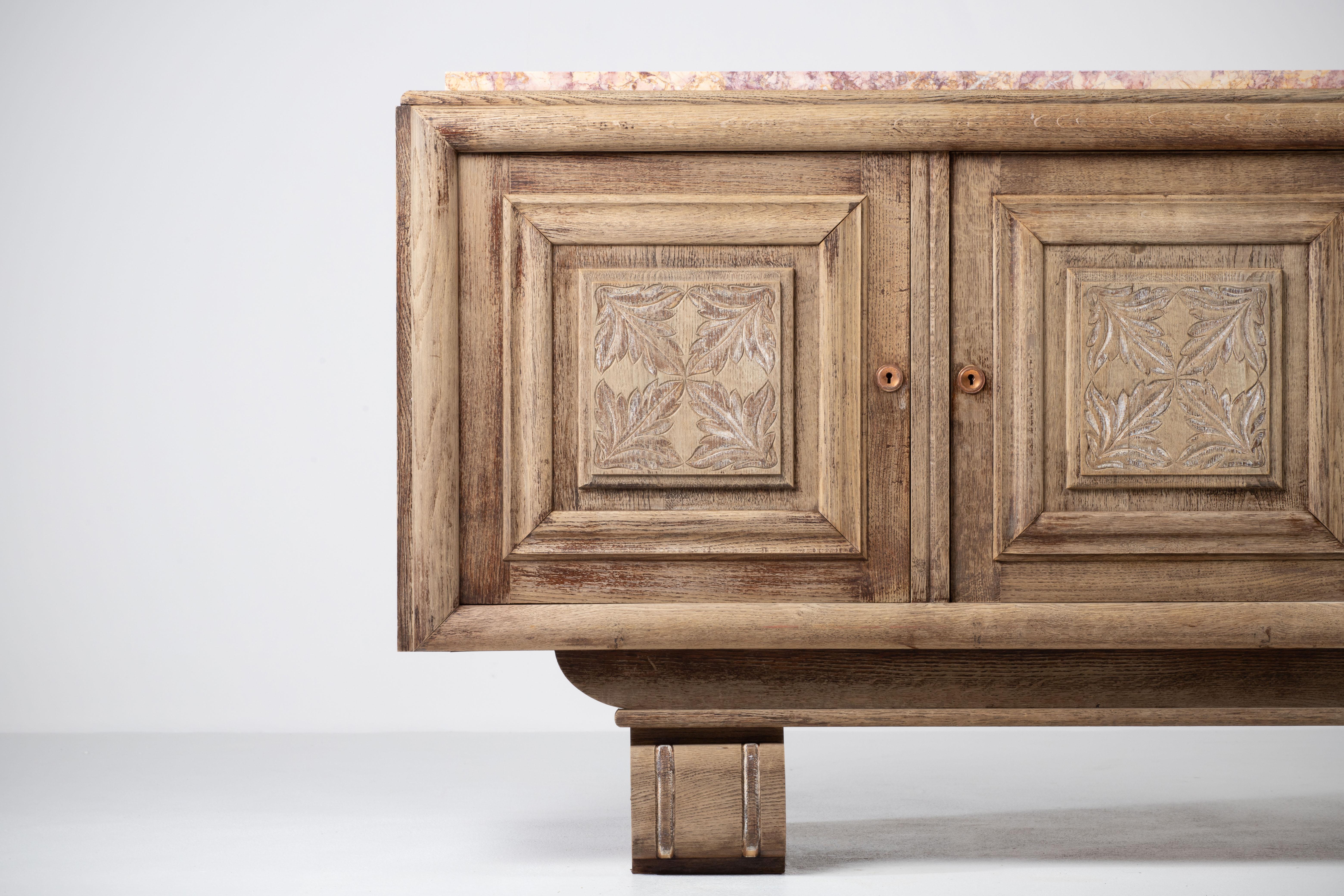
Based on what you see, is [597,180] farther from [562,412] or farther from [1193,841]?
[1193,841]

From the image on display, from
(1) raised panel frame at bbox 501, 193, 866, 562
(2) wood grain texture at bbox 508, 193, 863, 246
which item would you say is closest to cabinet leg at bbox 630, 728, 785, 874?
(1) raised panel frame at bbox 501, 193, 866, 562

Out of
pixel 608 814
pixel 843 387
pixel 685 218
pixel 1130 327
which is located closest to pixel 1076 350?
pixel 1130 327

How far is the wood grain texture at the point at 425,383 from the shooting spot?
154cm

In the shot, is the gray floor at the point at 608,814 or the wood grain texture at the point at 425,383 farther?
the gray floor at the point at 608,814

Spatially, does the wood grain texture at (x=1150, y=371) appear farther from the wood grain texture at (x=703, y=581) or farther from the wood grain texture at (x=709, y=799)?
the wood grain texture at (x=709, y=799)

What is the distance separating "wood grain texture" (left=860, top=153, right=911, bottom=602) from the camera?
1.56 meters

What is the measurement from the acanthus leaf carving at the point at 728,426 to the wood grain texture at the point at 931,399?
7.6 inches

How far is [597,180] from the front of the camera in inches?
62.0

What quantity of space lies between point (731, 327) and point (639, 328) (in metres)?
0.12

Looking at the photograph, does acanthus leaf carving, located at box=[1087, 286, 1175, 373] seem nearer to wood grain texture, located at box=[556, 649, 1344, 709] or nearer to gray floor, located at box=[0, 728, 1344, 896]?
wood grain texture, located at box=[556, 649, 1344, 709]

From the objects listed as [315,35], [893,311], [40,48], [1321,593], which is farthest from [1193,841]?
[40,48]

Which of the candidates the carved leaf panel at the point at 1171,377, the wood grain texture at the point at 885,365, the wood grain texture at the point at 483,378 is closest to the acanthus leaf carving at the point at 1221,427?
the carved leaf panel at the point at 1171,377

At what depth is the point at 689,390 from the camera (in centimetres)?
156

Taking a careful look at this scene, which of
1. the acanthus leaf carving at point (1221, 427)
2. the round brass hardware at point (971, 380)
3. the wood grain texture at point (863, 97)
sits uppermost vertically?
the wood grain texture at point (863, 97)
